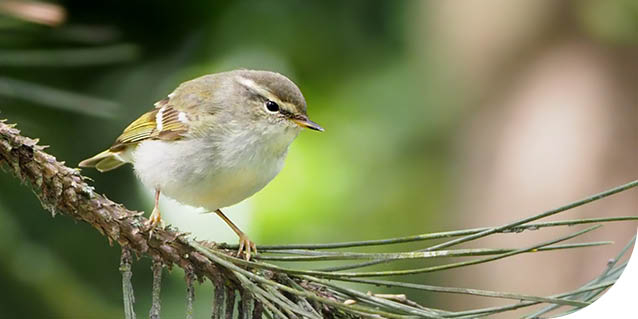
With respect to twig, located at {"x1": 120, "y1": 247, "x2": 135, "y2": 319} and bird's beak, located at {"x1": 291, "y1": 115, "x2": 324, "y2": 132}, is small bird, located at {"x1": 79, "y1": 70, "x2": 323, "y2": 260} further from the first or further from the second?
twig, located at {"x1": 120, "y1": 247, "x2": 135, "y2": 319}

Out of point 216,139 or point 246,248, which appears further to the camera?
point 216,139

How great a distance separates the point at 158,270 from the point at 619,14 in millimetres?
1488

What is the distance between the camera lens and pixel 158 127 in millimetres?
1503

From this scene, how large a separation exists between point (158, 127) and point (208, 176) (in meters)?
0.24

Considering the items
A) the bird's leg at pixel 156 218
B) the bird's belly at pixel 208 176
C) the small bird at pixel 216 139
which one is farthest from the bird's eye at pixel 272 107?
the bird's leg at pixel 156 218

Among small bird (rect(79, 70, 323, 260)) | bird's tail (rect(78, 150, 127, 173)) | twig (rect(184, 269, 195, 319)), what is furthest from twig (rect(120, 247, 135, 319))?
bird's tail (rect(78, 150, 127, 173))

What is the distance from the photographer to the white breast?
52.2 inches

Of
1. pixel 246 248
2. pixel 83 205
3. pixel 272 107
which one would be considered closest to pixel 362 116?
pixel 272 107

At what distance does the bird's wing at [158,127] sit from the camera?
1.46 meters

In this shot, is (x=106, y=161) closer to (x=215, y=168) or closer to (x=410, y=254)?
(x=215, y=168)

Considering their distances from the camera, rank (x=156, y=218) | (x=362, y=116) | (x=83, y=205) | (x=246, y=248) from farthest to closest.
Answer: (x=362, y=116), (x=156, y=218), (x=246, y=248), (x=83, y=205)

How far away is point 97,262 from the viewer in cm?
171

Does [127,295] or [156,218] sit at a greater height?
[156,218]

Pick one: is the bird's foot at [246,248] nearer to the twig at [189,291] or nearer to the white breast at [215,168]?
the twig at [189,291]
